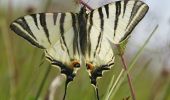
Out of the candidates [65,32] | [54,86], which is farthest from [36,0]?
[65,32]

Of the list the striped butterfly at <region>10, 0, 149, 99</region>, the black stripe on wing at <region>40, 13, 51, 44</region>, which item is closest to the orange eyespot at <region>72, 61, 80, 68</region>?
the striped butterfly at <region>10, 0, 149, 99</region>

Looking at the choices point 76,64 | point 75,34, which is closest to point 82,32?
point 75,34

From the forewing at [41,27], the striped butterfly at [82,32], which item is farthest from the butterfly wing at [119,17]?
the forewing at [41,27]

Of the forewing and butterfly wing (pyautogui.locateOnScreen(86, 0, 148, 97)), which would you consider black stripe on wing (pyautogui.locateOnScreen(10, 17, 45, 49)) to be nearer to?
the forewing

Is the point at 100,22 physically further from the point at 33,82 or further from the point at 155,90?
the point at 155,90

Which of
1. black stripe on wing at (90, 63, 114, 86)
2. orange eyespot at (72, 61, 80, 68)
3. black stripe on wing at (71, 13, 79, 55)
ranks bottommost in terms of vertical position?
black stripe on wing at (90, 63, 114, 86)

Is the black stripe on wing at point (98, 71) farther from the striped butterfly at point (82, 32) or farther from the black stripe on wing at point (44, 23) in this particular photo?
the black stripe on wing at point (44, 23)

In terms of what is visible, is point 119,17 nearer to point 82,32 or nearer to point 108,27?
point 108,27

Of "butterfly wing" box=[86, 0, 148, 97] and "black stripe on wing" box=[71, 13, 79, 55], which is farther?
"black stripe on wing" box=[71, 13, 79, 55]
